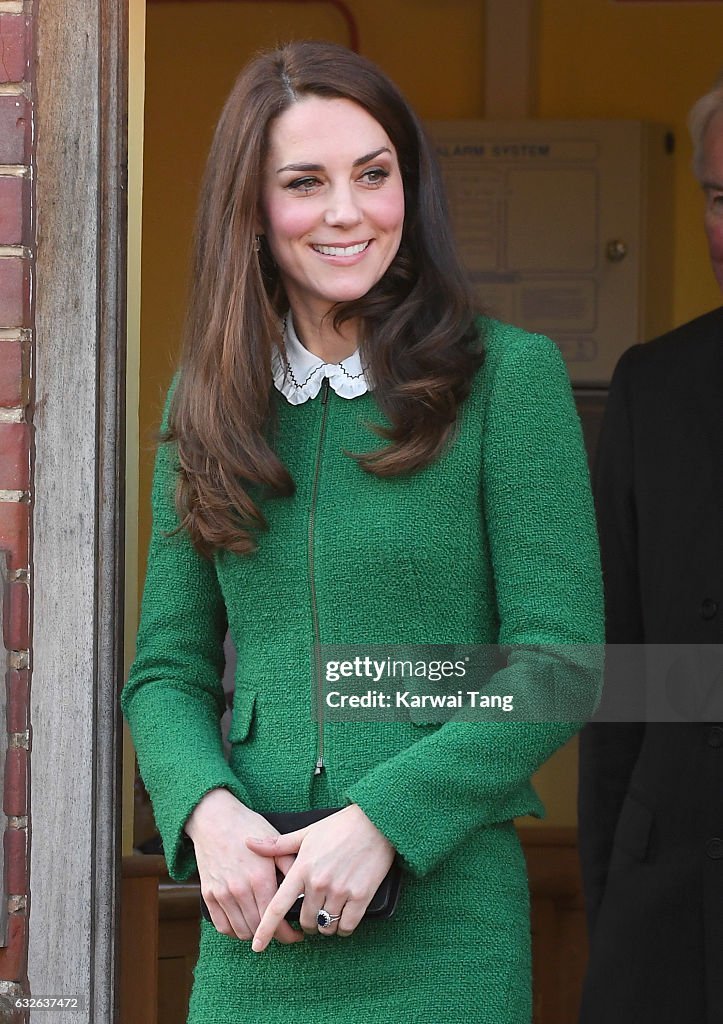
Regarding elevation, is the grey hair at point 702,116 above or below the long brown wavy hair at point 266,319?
above

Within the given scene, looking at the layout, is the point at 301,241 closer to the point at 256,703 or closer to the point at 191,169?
the point at 256,703

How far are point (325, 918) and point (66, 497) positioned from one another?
764mm

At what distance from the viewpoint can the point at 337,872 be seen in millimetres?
1777

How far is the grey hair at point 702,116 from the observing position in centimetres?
276

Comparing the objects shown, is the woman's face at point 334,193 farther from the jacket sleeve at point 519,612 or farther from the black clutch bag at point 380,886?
the black clutch bag at point 380,886

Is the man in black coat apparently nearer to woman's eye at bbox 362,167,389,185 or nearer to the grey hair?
the grey hair

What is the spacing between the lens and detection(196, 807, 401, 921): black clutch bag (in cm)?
181

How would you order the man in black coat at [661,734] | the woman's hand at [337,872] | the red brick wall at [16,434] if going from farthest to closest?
1. the man in black coat at [661,734]
2. the red brick wall at [16,434]
3. the woman's hand at [337,872]

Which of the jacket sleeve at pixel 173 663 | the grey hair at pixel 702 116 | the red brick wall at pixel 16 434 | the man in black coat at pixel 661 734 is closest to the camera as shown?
the jacket sleeve at pixel 173 663

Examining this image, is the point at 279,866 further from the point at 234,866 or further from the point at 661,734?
the point at 661,734

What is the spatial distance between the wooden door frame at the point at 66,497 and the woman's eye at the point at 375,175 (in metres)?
0.46

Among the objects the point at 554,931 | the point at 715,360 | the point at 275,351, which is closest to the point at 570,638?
the point at 275,351

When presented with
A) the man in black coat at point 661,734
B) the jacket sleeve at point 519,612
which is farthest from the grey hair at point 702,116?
the jacket sleeve at point 519,612

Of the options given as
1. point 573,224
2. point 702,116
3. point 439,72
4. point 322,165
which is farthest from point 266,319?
point 439,72
